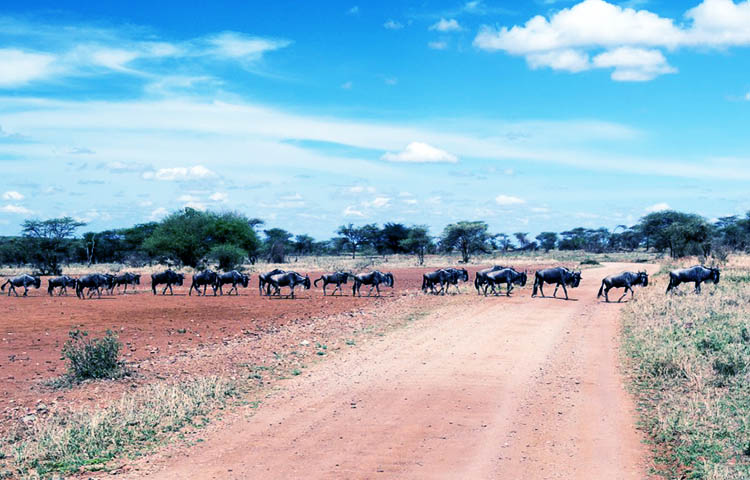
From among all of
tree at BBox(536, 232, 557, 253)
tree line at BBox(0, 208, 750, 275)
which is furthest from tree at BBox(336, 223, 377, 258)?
tree at BBox(536, 232, 557, 253)

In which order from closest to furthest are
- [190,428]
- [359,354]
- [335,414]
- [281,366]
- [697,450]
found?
1. [697,450]
2. [190,428]
3. [335,414]
4. [281,366]
5. [359,354]

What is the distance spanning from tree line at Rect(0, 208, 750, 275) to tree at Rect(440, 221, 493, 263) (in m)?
0.12

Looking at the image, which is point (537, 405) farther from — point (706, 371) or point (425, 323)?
point (425, 323)

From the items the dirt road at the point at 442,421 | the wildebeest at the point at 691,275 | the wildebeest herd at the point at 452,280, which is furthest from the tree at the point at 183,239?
the dirt road at the point at 442,421

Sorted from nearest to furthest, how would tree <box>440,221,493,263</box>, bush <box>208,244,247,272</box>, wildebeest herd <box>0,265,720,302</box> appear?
wildebeest herd <box>0,265,720,302</box>, bush <box>208,244,247,272</box>, tree <box>440,221,493,263</box>

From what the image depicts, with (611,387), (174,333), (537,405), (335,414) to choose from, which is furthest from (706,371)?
(174,333)

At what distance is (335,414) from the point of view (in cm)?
932

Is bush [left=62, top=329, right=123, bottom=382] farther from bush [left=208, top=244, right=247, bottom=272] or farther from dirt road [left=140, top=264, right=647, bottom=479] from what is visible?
bush [left=208, top=244, right=247, bottom=272]

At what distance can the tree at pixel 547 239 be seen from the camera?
4843 inches

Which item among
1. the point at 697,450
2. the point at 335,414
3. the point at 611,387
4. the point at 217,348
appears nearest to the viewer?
the point at 697,450

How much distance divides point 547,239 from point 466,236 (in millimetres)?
55965

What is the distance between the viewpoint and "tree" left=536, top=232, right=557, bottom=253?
4843 inches

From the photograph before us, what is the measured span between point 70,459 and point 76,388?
161 inches

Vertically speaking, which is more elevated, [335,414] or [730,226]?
[730,226]
